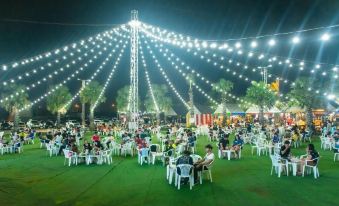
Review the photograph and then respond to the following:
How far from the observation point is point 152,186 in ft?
29.8

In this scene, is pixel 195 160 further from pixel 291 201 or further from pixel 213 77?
pixel 213 77

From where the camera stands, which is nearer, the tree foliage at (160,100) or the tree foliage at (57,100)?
the tree foliage at (57,100)

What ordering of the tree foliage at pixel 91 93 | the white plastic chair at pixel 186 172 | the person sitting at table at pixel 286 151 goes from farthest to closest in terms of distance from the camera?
the tree foliage at pixel 91 93 < the person sitting at table at pixel 286 151 < the white plastic chair at pixel 186 172

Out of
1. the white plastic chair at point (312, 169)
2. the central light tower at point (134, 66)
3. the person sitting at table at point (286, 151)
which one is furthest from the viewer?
the central light tower at point (134, 66)

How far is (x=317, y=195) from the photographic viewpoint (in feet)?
25.3

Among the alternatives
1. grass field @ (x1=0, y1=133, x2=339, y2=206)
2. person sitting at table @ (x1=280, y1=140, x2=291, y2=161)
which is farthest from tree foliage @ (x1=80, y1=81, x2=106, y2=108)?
person sitting at table @ (x1=280, y1=140, x2=291, y2=161)

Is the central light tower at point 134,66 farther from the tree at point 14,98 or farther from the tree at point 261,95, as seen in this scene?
the tree at point 14,98

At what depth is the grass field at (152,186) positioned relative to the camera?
7547 millimetres

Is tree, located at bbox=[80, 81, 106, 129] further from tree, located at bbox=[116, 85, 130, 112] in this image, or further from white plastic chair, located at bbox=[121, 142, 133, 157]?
white plastic chair, located at bbox=[121, 142, 133, 157]

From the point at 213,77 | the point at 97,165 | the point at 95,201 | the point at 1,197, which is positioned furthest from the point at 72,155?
the point at 213,77

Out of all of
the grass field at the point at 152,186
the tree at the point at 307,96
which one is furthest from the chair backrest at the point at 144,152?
the tree at the point at 307,96

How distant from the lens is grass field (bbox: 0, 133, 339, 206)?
7547mm

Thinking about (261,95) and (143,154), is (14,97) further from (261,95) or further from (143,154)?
(261,95)

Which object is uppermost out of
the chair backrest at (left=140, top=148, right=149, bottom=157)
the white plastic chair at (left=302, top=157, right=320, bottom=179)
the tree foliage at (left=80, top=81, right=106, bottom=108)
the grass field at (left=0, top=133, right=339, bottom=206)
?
the tree foliage at (left=80, top=81, right=106, bottom=108)
